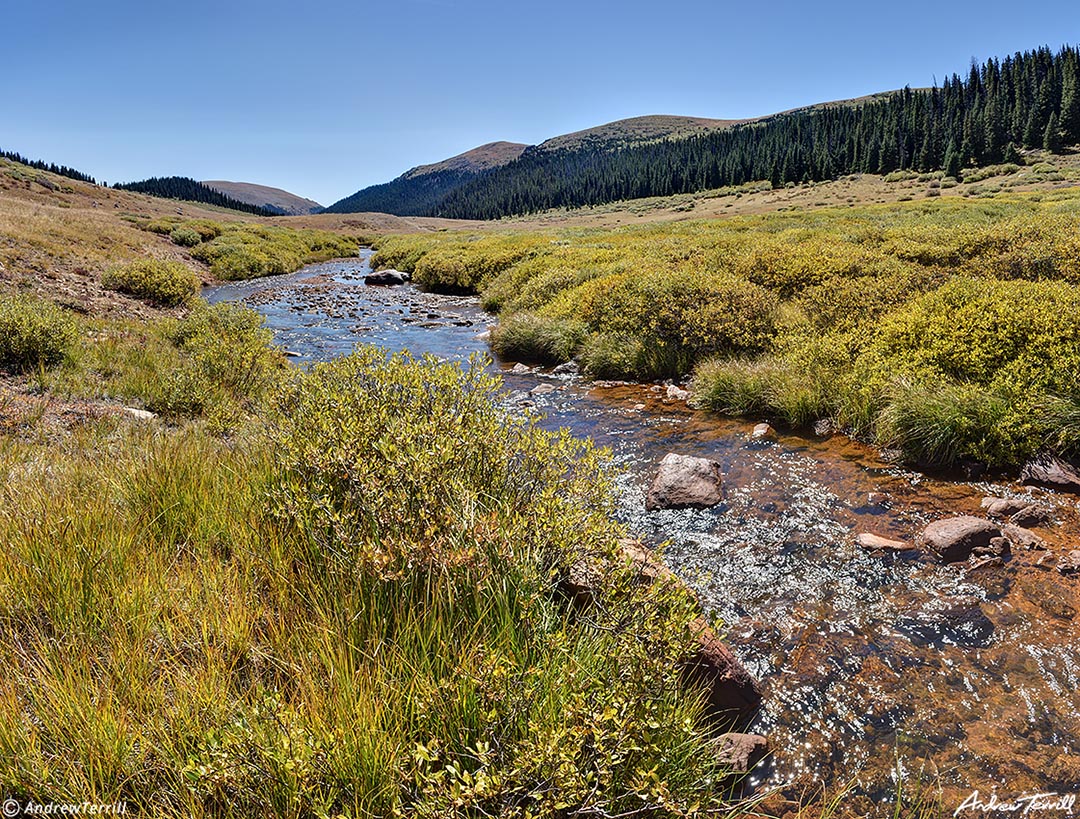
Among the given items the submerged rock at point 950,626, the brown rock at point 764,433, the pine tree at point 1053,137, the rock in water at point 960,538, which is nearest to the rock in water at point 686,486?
the brown rock at point 764,433

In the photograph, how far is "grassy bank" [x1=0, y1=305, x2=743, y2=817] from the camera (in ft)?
8.24

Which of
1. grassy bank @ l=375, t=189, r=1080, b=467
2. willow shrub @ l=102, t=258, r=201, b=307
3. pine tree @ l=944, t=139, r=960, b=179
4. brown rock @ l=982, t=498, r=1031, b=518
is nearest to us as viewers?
brown rock @ l=982, t=498, r=1031, b=518

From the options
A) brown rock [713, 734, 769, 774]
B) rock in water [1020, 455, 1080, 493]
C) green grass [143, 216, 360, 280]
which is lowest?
brown rock [713, 734, 769, 774]

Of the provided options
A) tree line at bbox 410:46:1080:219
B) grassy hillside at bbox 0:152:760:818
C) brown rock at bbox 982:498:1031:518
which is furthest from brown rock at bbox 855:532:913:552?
tree line at bbox 410:46:1080:219

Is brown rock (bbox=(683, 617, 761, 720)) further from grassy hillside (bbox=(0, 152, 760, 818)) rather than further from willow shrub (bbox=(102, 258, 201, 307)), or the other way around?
willow shrub (bbox=(102, 258, 201, 307))

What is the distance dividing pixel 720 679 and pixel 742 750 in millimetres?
501

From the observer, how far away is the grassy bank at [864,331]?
8.80 m

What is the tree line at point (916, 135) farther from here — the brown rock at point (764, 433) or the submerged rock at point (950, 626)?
the submerged rock at point (950, 626)

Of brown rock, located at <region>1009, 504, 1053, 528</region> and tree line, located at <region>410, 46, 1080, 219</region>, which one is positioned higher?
tree line, located at <region>410, 46, 1080, 219</region>

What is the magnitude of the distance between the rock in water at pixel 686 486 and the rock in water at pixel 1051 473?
15.0 feet

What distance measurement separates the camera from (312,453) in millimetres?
4848

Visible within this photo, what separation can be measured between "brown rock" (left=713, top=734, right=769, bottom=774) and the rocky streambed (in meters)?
0.15

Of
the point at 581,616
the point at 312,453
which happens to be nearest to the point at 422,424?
the point at 312,453

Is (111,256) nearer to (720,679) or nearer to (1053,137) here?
(720,679)
